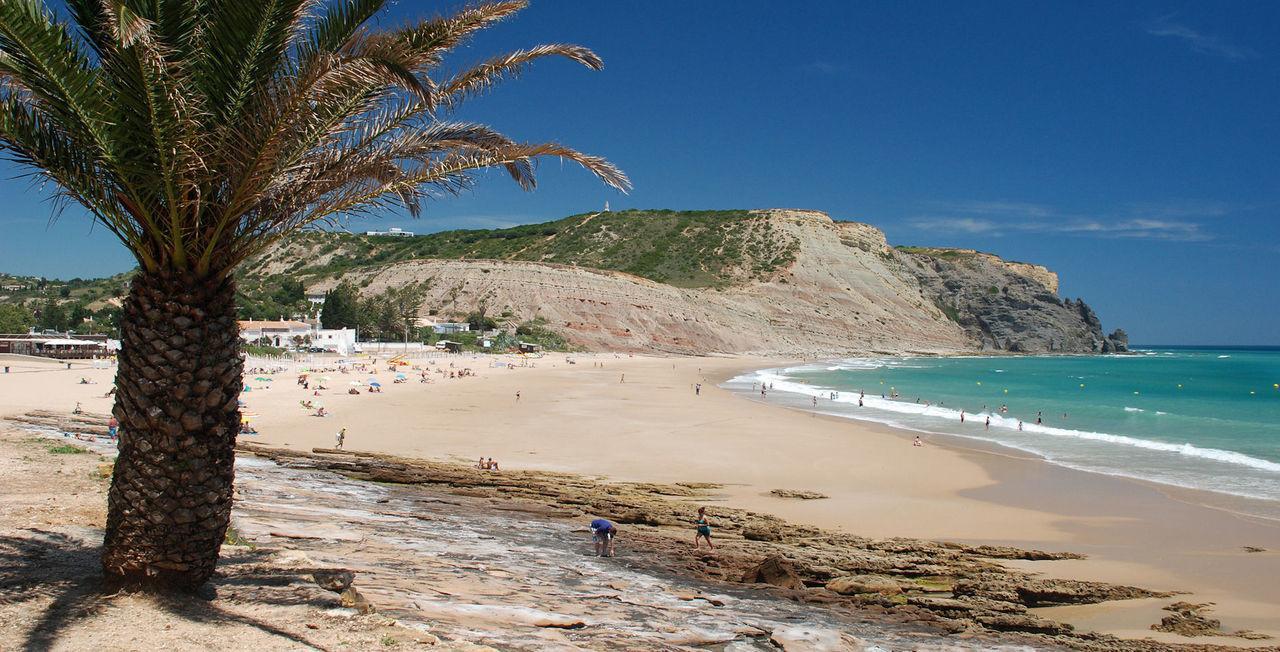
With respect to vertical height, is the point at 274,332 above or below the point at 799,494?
above

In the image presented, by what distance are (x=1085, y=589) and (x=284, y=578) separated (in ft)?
29.5

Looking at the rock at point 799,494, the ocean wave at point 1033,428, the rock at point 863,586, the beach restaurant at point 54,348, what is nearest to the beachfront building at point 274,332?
the beach restaurant at point 54,348

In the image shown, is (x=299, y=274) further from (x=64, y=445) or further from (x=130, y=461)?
(x=130, y=461)

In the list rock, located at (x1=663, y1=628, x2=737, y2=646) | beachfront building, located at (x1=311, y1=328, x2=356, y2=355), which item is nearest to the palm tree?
rock, located at (x1=663, y1=628, x2=737, y2=646)

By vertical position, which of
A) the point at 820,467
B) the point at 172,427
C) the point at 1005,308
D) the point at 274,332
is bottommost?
the point at 820,467

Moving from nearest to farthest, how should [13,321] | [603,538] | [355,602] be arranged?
[355,602] → [603,538] → [13,321]

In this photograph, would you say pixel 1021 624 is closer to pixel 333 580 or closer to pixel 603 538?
pixel 603 538

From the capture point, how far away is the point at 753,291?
101062 mm

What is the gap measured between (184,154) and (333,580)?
136 inches

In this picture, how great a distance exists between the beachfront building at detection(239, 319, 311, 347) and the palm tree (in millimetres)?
57209

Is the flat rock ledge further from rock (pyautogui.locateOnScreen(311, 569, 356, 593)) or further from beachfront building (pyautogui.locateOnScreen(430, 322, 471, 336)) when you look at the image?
beachfront building (pyautogui.locateOnScreen(430, 322, 471, 336))

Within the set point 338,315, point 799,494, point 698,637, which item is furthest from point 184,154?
point 338,315

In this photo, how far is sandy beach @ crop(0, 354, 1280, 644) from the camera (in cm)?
1133

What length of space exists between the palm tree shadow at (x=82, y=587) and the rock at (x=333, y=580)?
0.31ft
